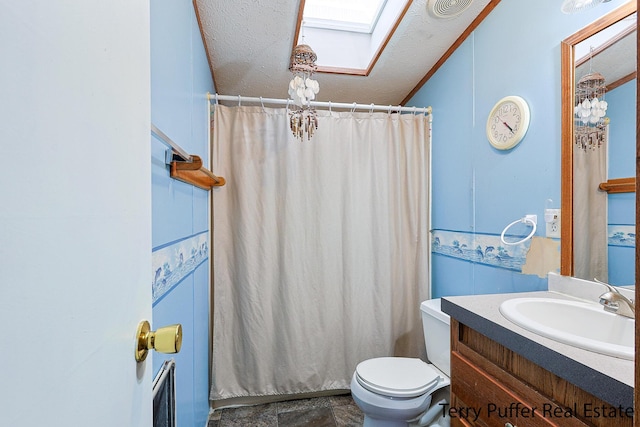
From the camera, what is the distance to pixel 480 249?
1646mm

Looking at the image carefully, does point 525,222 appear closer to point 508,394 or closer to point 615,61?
point 615,61

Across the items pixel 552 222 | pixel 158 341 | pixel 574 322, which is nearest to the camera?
pixel 158 341

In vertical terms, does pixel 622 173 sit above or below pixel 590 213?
above

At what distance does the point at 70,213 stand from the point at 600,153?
60.7 inches

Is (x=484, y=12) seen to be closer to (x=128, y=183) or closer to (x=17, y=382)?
(x=128, y=183)

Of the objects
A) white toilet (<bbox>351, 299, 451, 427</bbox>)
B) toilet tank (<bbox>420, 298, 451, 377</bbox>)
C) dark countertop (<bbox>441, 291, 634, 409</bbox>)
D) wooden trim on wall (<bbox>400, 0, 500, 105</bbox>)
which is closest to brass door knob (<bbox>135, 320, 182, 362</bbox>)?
dark countertop (<bbox>441, 291, 634, 409</bbox>)

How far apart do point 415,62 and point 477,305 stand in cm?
157

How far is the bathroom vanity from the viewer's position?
60 cm

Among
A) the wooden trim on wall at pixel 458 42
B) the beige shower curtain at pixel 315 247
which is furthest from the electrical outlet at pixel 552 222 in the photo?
the wooden trim on wall at pixel 458 42

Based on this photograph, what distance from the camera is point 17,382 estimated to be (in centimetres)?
22

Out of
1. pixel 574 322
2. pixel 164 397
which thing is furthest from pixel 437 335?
pixel 164 397

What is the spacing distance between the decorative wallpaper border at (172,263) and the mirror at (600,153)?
58.9 inches

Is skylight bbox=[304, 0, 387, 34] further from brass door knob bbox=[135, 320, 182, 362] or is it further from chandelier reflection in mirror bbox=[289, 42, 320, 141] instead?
brass door knob bbox=[135, 320, 182, 362]

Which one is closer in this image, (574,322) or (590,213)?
(574,322)
